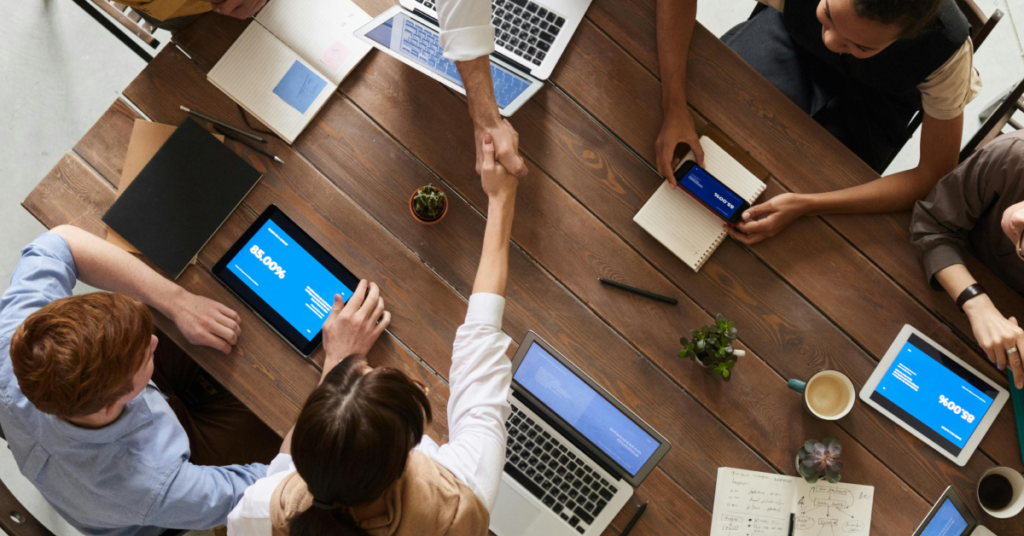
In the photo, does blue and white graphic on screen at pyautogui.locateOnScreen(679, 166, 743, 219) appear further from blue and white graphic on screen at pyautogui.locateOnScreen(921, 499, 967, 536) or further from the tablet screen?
blue and white graphic on screen at pyautogui.locateOnScreen(921, 499, 967, 536)

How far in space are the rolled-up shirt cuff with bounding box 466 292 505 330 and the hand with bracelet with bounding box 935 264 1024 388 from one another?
102 cm

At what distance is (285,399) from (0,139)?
6.09ft

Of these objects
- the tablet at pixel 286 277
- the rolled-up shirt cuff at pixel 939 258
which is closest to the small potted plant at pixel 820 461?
the rolled-up shirt cuff at pixel 939 258

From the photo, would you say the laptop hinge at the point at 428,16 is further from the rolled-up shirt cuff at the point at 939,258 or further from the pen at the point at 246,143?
the rolled-up shirt cuff at the point at 939,258

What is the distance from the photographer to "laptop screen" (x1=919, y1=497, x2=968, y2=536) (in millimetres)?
1318

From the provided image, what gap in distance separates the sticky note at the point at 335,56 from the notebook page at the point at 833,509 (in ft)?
4.75

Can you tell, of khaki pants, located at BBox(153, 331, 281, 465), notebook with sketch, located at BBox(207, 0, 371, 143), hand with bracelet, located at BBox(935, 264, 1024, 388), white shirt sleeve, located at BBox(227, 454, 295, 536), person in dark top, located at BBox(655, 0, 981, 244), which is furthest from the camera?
khaki pants, located at BBox(153, 331, 281, 465)

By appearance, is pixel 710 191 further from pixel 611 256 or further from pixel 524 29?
pixel 524 29

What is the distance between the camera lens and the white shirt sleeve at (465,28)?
1.23m

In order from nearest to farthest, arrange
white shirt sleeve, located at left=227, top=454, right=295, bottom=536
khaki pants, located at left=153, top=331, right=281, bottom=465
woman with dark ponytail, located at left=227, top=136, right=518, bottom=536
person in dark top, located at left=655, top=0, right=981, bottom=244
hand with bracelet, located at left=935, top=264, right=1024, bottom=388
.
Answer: woman with dark ponytail, located at left=227, top=136, right=518, bottom=536, white shirt sleeve, located at left=227, top=454, right=295, bottom=536, person in dark top, located at left=655, top=0, right=981, bottom=244, hand with bracelet, located at left=935, top=264, right=1024, bottom=388, khaki pants, located at left=153, top=331, right=281, bottom=465

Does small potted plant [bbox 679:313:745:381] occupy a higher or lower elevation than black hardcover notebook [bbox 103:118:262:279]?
higher

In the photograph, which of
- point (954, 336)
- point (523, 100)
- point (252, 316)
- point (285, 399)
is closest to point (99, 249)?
point (252, 316)

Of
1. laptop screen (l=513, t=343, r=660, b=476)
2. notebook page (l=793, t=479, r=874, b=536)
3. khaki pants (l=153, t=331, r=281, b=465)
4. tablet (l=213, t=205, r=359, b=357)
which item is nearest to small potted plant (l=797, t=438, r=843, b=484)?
notebook page (l=793, t=479, r=874, b=536)

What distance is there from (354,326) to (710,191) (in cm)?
87
